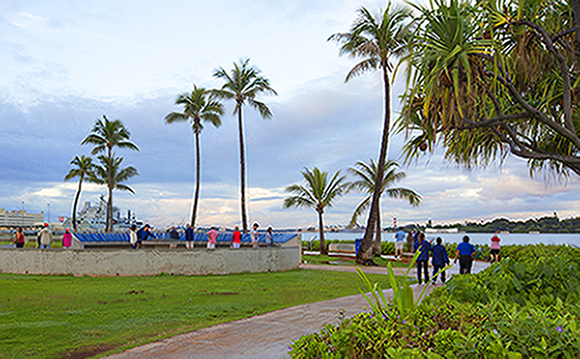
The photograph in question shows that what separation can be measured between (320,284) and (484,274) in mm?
8647

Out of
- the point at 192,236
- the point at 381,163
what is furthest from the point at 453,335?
the point at 381,163

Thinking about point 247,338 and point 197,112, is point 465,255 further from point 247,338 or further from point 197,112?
point 197,112

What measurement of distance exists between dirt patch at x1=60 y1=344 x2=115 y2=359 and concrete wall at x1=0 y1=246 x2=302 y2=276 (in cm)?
1057

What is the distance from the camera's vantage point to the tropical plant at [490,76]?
22.7 feet

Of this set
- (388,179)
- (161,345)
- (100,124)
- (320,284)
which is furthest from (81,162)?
(161,345)

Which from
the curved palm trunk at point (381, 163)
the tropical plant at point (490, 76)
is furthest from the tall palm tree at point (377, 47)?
the tropical plant at point (490, 76)

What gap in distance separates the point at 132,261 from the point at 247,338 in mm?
11300

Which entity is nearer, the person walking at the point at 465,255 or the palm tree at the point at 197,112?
the person walking at the point at 465,255

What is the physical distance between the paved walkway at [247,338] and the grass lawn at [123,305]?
1.41 feet

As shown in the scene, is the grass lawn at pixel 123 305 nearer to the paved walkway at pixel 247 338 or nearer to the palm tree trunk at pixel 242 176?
the paved walkway at pixel 247 338

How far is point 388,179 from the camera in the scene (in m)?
31.8

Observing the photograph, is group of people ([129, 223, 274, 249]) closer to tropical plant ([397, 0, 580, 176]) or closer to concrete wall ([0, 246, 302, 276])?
concrete wall ([0, 246, 302, 276])

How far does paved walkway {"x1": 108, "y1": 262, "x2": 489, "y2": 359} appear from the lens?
5.64m

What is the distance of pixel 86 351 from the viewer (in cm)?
590
